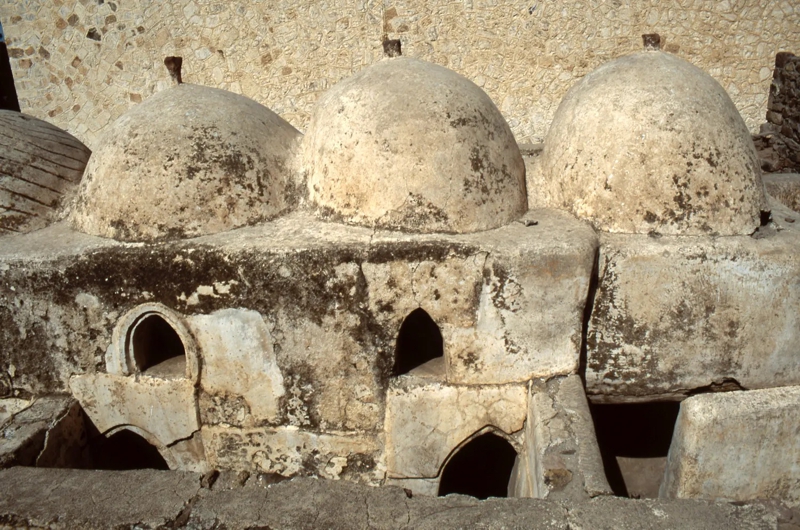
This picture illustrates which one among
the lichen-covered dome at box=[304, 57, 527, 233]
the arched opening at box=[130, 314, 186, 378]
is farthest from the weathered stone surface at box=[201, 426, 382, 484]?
the lichen-covered dome at box=[304, 57, 527, 233]

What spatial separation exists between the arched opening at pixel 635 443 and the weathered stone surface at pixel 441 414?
1.33m

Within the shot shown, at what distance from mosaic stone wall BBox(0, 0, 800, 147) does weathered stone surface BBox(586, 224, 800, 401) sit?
5.12 metres

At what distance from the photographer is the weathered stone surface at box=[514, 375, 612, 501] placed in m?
2.97

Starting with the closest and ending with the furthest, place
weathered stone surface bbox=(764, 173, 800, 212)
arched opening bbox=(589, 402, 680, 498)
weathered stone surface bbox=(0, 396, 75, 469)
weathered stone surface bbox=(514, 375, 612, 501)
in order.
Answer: weathered stone surface bbox=(514, 375, 612, 501), weathered stone surface bbox=(0, 396, 75, 469), arched opening bbox=(589, 402, 680, 498), weathered stone surface bbox=(764, 173, 800, 212)

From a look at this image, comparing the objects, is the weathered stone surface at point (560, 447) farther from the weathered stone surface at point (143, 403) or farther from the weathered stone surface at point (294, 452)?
the weathered stone surface at point (143, 403)

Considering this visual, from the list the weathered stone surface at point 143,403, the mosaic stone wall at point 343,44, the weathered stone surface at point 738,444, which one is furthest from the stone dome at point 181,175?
the mosaic stone wall at point 343,44

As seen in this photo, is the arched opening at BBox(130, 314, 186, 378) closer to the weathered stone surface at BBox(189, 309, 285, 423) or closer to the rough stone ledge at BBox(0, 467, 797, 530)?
the weathered stone surface at BBox(189, 309, 285, 423)

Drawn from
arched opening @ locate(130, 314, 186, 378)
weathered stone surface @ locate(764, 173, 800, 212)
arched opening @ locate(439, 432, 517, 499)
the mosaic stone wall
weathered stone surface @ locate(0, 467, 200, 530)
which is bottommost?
arched opening @ locate(439, 432, 517, 499)

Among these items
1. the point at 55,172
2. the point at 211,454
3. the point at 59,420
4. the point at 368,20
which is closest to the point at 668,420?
the point at 211,454

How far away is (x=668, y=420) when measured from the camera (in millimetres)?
5160

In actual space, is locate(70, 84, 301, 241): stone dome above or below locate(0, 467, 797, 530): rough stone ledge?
above

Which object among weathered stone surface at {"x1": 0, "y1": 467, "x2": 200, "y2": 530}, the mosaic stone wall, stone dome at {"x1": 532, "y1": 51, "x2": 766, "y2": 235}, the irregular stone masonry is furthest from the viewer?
the mosaic stone wall

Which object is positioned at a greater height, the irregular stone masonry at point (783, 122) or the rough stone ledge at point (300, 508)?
the irregular stone masonry at point (783, 122)

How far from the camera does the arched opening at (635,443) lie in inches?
194
